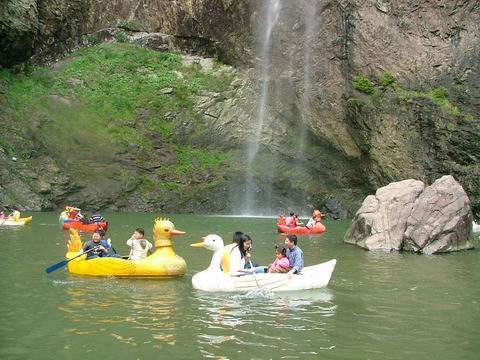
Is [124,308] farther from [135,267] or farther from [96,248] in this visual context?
[96,248]

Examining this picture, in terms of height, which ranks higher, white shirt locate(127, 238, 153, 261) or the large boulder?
the large boulder

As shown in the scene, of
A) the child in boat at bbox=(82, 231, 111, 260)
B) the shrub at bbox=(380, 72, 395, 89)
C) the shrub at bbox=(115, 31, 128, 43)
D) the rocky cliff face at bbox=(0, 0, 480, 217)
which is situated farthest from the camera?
the shrub at bbox=(115, 31, 128, 43)

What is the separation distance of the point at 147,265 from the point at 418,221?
32.7 feet

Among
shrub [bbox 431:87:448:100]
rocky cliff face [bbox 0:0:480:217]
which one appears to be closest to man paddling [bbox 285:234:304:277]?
rocky cliff face [bbox 0:0:480:217]

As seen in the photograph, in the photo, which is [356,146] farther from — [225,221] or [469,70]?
[225,221]

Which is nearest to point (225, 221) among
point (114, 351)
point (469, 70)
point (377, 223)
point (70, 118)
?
point (377, 223)

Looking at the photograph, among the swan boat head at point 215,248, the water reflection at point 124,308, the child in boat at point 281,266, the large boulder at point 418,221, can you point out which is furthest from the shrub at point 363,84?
the water reflection at point 124,308

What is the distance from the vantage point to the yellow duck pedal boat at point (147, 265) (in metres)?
12.1

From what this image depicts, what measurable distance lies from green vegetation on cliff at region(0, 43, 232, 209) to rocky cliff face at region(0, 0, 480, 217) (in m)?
1.38

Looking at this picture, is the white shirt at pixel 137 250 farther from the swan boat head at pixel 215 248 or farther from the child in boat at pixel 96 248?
the swan boat head at pixel 215 248

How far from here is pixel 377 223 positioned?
1909cm

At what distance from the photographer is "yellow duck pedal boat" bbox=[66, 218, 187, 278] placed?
12.1m

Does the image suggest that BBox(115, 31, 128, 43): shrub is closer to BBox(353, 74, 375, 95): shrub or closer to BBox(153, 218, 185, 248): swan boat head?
BBox(353, 74, 375, 95): shrub

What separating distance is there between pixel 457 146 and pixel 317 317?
27.7 m
